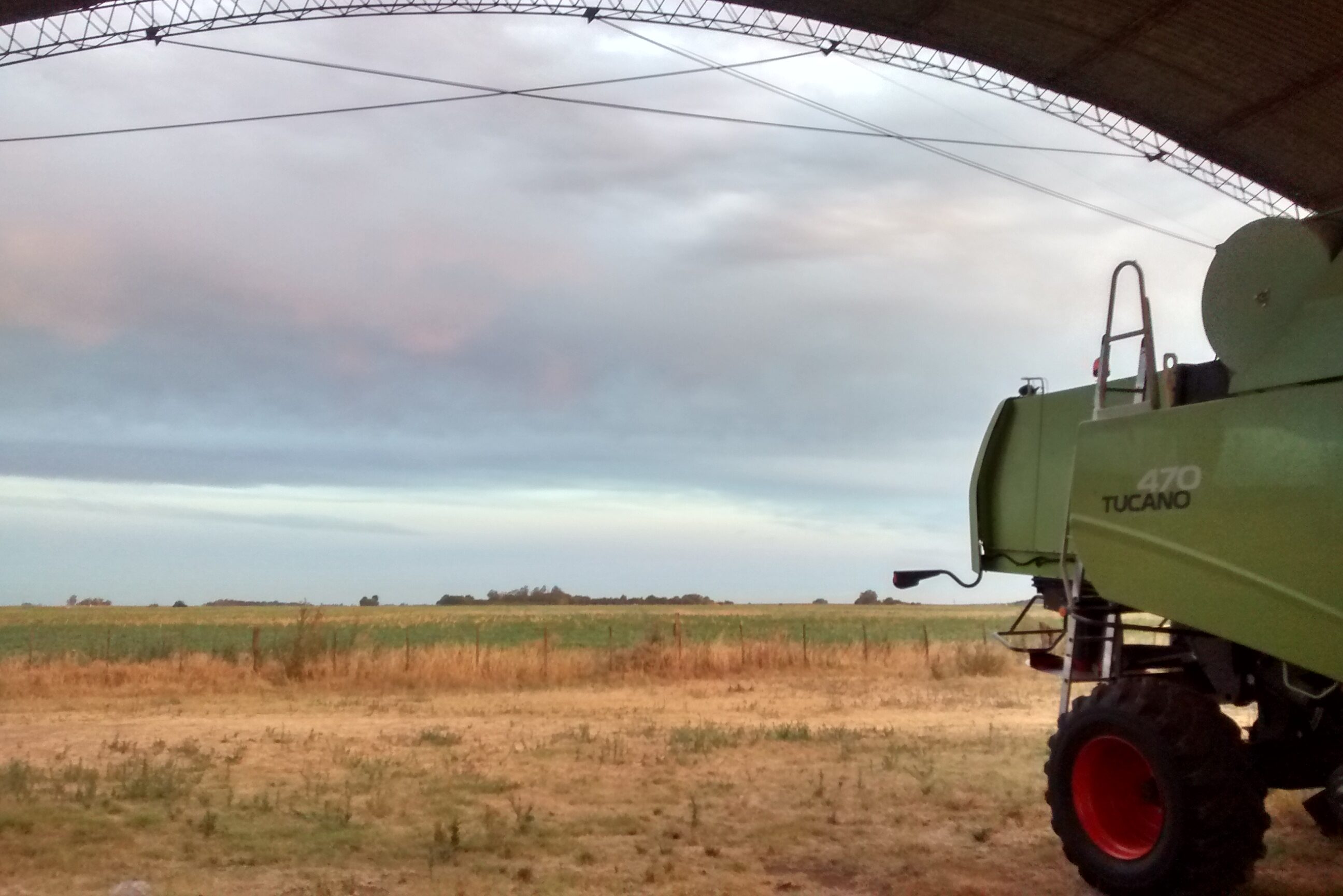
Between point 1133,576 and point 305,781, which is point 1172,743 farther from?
point 305,781

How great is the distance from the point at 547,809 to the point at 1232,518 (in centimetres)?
593

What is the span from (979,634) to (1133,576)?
45.2 m

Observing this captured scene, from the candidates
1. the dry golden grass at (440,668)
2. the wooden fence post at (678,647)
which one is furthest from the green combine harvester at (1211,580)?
the wooden fence post at (678,647)

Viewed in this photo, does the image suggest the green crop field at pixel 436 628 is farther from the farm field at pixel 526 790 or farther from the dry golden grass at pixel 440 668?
the farm field at pixel 526 790

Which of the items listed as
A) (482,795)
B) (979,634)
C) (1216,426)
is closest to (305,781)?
(482,795)

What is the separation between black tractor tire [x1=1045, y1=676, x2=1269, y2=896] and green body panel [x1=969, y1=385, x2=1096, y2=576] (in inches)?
43.5

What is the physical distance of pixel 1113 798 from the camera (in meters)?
5.96

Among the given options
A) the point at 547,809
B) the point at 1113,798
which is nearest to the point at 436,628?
the point at 547,809

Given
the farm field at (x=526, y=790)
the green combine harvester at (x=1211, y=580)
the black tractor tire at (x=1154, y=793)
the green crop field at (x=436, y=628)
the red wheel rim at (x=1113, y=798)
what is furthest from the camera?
the green crop field at (x=436, y=628)

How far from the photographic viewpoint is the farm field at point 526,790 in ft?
22.5

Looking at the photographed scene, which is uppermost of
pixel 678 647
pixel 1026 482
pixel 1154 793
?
pixel 1026 482

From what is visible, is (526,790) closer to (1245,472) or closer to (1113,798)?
(1113,798)

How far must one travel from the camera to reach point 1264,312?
5328 millimetres

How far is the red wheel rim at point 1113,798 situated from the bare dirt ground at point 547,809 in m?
0.75
